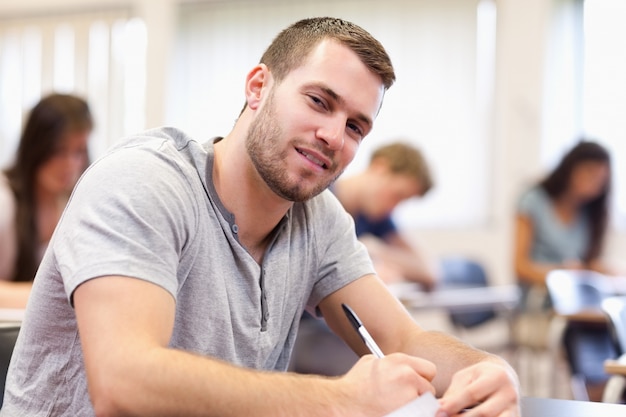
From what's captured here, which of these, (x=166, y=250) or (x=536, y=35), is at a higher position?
(x=536, y=35)

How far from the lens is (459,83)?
5.20 m

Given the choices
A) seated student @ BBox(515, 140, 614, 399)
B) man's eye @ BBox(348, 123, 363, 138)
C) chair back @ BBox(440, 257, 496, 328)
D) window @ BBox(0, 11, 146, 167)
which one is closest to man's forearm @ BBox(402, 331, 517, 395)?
man's eye @ BBox(348, 123, 363, 138)

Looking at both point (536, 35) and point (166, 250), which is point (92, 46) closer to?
point (536, 35)

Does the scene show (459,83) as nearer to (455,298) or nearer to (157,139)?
(455,298)

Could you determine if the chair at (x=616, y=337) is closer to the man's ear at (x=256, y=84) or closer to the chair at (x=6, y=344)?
the man's ear at (x=256, y=84)

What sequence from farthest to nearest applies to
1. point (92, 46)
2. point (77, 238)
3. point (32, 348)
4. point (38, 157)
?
point (92, 46) < point (38, 157) < point (32, 348) < point (77, 238)

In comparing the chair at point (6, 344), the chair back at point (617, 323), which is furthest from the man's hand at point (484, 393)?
the chair back at point (617, 323)

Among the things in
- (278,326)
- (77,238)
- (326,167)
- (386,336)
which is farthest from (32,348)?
(386,336)

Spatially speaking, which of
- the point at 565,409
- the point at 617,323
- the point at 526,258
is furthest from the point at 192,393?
the point at 526,258

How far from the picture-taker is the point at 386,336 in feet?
4.83

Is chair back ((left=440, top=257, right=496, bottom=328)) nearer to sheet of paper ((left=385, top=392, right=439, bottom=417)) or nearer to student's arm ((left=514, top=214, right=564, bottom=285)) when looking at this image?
student's arm ((left=514, top=214, right=564, bottom=285))

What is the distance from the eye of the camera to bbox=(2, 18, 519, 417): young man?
0.98 meters

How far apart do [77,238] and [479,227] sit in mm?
4395

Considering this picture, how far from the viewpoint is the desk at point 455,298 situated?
311 cm
